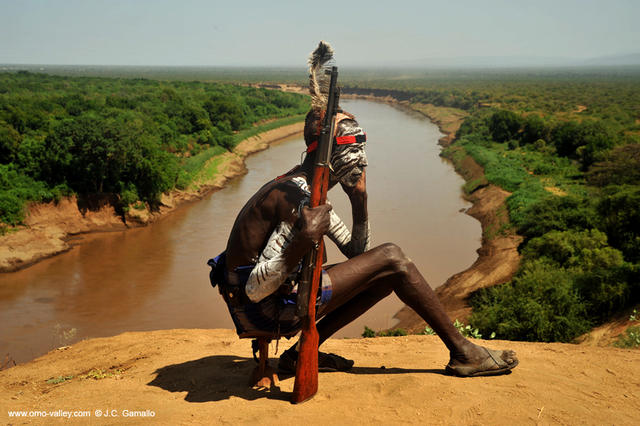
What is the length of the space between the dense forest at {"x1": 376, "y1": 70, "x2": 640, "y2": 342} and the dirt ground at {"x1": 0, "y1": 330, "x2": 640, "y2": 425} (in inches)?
163

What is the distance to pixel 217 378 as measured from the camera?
3.66m

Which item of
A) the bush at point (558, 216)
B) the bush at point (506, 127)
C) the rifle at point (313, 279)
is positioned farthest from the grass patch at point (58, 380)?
the bush at point (506, 127)

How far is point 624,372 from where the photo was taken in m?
3.26

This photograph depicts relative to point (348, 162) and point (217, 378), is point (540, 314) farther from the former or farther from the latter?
point (348, 162)

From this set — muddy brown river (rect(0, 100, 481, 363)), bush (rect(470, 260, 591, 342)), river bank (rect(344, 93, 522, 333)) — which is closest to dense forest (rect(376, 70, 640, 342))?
bush (rect(470, 260, 591, 342))

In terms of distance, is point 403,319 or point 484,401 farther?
point 403,319

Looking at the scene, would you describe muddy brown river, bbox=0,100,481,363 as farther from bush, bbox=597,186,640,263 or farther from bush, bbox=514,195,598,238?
bush, bbox=597,186,640,263

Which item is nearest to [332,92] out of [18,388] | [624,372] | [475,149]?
[624,372]

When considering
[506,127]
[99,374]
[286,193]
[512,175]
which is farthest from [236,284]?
[506,127]

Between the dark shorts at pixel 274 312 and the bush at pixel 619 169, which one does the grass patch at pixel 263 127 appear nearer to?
the bush at pixel 619 169

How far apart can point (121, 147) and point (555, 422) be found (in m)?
18.2

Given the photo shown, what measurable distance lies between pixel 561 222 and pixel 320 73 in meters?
13.3

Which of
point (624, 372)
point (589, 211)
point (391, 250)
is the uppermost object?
point (391, 250)

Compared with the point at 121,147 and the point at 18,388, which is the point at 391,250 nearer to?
the point at 18,388
